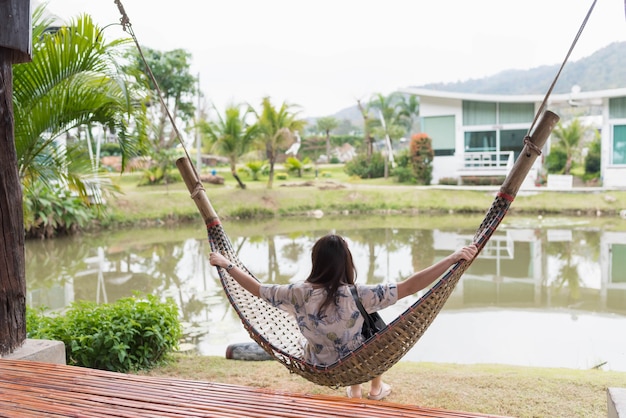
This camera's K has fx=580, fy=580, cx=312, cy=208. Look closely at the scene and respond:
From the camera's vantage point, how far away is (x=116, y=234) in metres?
9.30

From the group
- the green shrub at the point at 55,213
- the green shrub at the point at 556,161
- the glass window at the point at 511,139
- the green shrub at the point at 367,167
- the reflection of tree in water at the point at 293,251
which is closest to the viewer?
the reflection of tree in water at the point at 293,251

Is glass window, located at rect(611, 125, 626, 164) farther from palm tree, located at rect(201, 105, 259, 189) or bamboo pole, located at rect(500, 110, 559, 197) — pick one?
bamboo pole, located at rect(500, 110, 559, 197)

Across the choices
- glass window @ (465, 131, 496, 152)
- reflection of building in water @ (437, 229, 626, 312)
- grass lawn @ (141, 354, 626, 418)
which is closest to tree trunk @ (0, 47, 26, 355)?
grass lawn @ (141, 354, 626, 418)

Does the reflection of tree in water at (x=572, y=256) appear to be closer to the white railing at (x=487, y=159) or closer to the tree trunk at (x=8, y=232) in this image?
the tree trunk at (x=8, y=232)

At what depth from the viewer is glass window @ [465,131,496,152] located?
13.9 m

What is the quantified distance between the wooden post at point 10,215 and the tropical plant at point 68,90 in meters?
0.92

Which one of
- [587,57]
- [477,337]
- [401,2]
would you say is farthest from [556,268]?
[401,2]

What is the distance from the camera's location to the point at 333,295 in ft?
5.73

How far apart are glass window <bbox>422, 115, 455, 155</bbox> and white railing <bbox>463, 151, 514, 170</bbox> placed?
20.1 inches

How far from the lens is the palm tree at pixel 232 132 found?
470 inches

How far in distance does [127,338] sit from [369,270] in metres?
3.80

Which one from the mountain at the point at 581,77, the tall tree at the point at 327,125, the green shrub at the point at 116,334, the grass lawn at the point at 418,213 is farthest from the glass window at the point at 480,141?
the mountain at the point at 581,77

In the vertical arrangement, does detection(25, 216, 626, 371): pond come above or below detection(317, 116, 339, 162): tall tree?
below

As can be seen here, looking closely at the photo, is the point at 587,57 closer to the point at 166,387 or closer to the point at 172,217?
the point at 172,217
